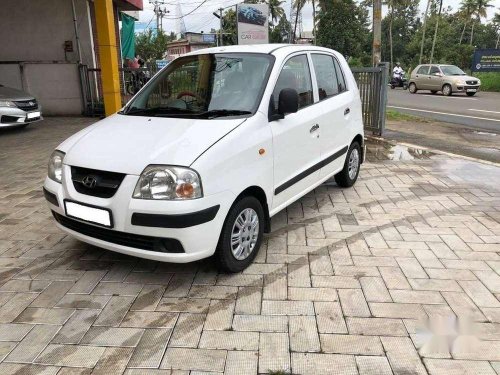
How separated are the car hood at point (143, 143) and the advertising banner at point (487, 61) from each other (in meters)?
28.8

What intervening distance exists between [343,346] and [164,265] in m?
1.68

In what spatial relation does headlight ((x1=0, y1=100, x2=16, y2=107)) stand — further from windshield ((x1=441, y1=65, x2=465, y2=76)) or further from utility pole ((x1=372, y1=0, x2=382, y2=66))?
windshield ((x1=441, y1=65, x2=465, y2=76))

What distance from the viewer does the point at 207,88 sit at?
153 inches

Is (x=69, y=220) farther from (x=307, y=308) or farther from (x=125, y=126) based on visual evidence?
(x=307, y=308)

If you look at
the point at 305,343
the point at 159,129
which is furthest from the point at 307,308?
the point at 159,129

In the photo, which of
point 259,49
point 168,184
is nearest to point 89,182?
point 168,184

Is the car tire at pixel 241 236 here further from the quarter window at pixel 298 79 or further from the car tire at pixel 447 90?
the car tire at pixel 447 90

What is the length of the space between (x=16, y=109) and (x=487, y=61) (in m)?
27.4

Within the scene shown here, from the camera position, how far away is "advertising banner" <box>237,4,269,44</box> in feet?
41.8

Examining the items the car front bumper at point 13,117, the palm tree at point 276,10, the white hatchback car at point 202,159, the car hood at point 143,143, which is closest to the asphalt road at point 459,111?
the white hatchback car at point 202,159

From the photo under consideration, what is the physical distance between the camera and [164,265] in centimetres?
365

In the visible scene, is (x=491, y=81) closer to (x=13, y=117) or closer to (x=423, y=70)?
(x=423, y=70)

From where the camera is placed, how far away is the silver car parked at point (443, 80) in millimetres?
20422

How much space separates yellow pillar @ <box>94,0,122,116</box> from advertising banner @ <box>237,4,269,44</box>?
4445 millimetres
